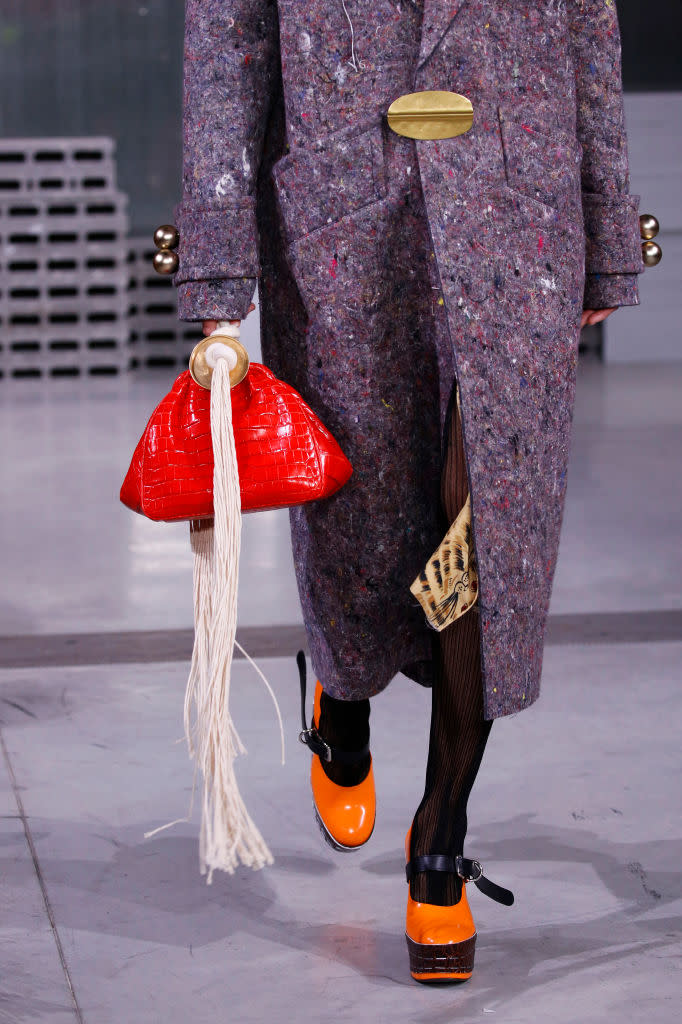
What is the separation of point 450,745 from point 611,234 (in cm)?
74

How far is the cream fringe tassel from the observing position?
1586 mm

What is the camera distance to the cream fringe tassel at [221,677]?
1.59 m

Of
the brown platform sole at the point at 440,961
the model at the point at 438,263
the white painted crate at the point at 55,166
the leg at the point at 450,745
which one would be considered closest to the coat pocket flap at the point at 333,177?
the model at the point at 438,263

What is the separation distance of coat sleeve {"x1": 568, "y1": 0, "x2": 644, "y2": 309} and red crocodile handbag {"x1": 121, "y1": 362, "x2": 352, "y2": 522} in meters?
0.51

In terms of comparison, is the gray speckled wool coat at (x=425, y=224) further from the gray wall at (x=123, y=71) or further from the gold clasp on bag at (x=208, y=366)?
the gray wall at (x=123, y=71)

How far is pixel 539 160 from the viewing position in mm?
1727

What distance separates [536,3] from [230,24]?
0.39m

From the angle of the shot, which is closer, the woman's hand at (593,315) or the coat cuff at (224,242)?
the coat cuff at (224,242)

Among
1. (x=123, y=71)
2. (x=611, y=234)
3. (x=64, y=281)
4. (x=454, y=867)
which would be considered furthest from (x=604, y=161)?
(x=123, y=71)

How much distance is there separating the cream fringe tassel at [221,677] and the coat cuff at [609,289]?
57cm

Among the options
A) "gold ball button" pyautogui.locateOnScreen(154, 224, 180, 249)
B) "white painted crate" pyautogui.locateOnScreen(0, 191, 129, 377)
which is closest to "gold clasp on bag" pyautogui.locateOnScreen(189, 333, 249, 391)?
"gold ball button" pyautogui.locateOnScreen(154, 224, 180, 249)

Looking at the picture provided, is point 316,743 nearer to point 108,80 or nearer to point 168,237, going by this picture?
point 168,237

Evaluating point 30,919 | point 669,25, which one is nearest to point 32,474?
point 30,919

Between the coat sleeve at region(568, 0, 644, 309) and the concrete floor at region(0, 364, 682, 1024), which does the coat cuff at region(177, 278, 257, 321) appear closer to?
the coat sleeve at region(568, 0, 644, 309)
